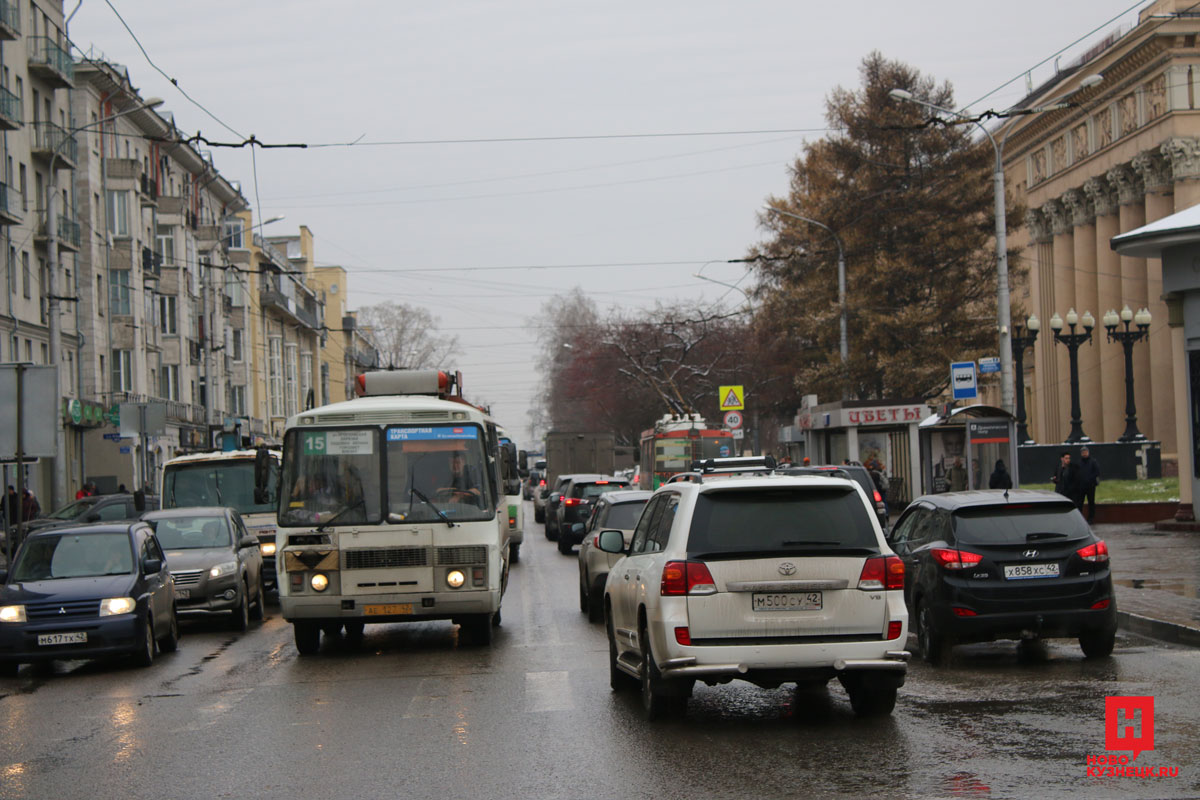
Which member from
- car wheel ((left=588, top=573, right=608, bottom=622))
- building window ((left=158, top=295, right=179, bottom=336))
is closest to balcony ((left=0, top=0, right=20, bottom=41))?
building window ((left=158, top=295, right=179, bottom=336))

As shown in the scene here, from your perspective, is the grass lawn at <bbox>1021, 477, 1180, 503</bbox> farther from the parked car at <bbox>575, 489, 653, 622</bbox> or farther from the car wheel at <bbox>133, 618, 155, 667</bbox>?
the car wheel at <bbox>133, 618, 155, 667</bbox>

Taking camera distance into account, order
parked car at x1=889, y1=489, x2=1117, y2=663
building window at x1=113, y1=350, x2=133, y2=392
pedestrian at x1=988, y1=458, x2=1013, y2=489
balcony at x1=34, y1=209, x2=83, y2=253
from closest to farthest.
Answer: parked car at x1=889, y1=489, x2=1117, y2=663
pedestrian at x1=988, y1=458, x2=1013, y2=489
balcony at x1=34, y1=209, x2=83, y2=253
building window at x1=113, y1=350, x2=133, y2=392

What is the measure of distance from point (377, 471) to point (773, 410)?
55648 millimetres

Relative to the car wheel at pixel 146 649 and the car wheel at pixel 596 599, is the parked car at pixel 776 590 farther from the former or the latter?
the car wheel at pixel 596 599

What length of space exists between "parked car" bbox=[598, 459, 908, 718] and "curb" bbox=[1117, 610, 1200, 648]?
5.21m

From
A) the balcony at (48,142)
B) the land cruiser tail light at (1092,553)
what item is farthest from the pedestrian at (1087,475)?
the balcony at (48,142)

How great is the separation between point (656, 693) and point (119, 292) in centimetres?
5144

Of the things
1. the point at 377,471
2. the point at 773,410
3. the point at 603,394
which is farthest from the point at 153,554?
the point at 603,394

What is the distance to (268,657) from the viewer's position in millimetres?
15859

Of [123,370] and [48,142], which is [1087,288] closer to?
[123,370]

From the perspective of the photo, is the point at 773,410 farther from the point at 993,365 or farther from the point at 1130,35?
the point at 993,365

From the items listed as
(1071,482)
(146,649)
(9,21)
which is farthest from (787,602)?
(9,21)

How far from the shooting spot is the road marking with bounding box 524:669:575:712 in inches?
443

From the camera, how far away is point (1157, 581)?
19.2 metres
